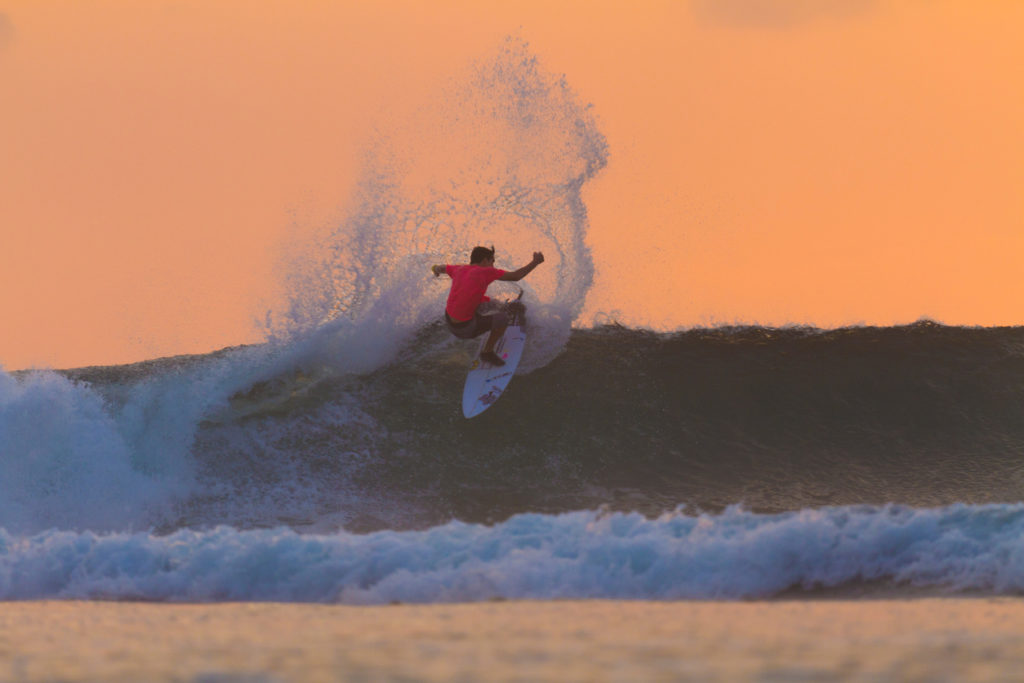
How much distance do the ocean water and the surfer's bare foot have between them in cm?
23

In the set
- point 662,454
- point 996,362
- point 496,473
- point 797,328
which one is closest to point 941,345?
point 996,362

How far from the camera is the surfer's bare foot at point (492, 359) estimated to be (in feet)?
28.3

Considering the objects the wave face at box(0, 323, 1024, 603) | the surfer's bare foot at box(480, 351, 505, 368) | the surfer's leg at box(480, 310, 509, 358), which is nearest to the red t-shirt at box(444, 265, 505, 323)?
the surfer's leg at box(480, 310, 509, 358)

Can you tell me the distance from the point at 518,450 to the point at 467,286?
4.66ft

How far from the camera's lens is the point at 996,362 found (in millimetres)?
9828

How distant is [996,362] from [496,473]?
573cm

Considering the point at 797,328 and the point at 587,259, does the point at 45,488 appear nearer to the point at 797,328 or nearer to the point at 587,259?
the point at 587,259

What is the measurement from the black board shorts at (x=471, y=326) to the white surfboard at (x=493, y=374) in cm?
36

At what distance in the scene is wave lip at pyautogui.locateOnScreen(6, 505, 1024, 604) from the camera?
4445 mm

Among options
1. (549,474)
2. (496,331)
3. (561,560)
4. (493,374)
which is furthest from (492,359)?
(561,560)

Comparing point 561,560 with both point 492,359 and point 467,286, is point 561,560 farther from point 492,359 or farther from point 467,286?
point 492,359

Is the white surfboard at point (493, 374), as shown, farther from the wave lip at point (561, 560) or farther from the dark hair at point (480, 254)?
the wave lip at point (561, 560)

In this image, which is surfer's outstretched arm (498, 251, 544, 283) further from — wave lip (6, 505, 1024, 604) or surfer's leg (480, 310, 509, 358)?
wave lip (6, 505, 1024, 604)

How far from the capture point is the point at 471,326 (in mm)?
8156
